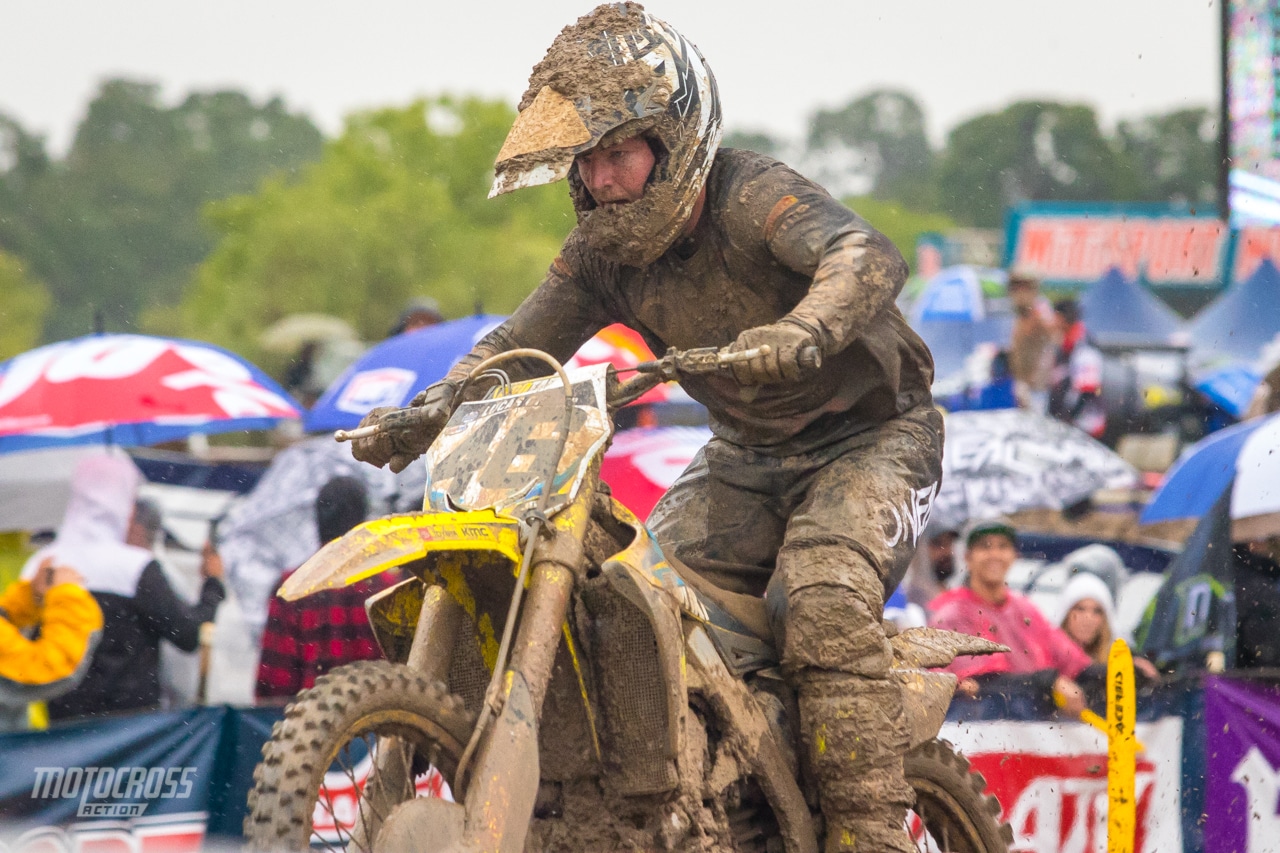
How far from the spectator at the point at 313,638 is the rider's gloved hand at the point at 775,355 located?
12.0 feet

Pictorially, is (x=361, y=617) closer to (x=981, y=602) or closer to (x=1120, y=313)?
(x=981, y=602)

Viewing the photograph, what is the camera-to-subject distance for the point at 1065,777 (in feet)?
23.6

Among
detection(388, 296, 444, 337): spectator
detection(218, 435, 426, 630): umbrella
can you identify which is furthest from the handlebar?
detection(388, 296, 444, 337): spectator

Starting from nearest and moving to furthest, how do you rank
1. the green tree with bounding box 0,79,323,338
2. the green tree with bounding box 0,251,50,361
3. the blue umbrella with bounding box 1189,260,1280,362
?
the blue umbrella with bounding box 1189,260,1280,362 → the green tree with bounding box 0,251,50,361 → the green tree with bounding box 0,79,323,338

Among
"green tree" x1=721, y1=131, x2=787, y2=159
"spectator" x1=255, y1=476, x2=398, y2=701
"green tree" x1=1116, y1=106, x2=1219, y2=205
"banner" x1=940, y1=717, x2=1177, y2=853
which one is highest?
"green tree" x1=721, y1=131, x2=787, y2=159

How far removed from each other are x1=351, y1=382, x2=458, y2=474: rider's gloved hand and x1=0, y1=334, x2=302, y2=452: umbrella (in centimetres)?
475

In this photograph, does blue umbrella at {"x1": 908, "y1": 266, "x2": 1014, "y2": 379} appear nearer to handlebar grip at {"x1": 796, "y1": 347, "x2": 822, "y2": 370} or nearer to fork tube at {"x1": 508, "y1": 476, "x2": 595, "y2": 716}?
handlebar grip at {"x1": 796, "y1": 347, "x2": 822, "y2": 370}


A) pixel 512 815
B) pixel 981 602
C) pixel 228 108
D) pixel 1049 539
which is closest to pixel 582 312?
pixel 512 815

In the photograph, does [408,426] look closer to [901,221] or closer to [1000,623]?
[1000,623]

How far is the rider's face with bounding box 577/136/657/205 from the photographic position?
4227mm

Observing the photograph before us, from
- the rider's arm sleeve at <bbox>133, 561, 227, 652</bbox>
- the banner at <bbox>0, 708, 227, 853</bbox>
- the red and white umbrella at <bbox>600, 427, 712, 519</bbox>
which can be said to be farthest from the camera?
the red and white umbrella at <bbox>600, 427, 712, 519</bbox>

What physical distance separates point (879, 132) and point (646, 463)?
108m

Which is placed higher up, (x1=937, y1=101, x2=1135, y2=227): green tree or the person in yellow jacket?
(x1=937, y1=101, x2=1135, y2=227): green tree

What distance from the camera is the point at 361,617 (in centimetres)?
715
